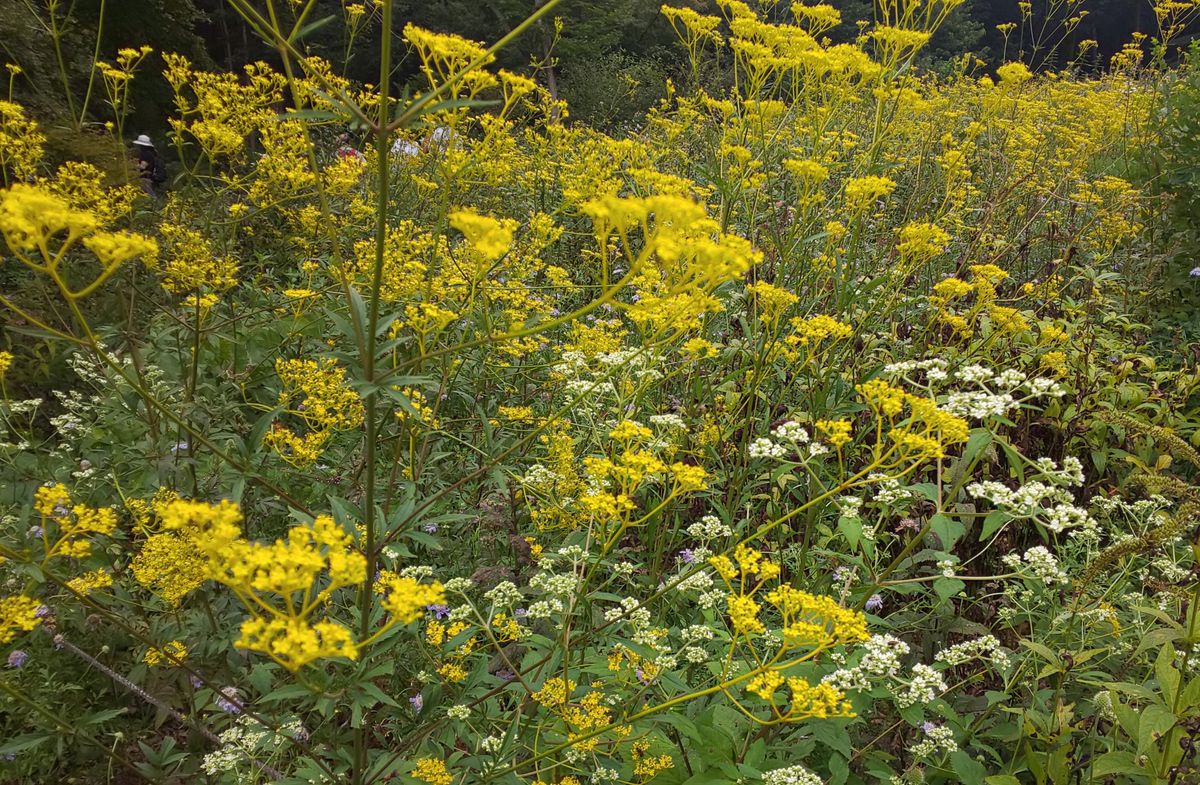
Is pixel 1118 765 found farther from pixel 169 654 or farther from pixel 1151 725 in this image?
pixel 169 654

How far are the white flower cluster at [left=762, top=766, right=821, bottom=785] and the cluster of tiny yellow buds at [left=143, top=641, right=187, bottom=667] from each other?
1578 millimetres

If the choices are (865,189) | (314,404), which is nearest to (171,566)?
(314,404)

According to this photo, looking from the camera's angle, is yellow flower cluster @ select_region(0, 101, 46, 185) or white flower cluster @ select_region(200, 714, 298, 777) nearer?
white flower cluster @ select_region(200, 714, 298, 777)

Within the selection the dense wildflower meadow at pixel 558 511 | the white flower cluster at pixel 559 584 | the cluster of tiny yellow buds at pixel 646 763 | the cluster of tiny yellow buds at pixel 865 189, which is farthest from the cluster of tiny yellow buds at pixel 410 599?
the cluster of tiny yellow buds at pixel 865 189

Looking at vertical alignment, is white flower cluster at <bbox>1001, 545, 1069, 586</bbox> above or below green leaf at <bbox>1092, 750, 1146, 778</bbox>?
above

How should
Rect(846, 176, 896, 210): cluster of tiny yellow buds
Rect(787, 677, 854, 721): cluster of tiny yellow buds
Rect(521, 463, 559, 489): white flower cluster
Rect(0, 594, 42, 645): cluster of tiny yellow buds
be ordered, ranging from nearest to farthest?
Rect(787, 677, 854, 721): cluster of tiny yellow buds, Rect(0, 594, 42, 645): cluster of tiny yellow buds, Rect(521, 463, 559, 489): white flower cluster, Rect(846, 176, 896, 210): cluster of tiny yellow buds

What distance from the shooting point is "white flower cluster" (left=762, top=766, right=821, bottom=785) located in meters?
1.67

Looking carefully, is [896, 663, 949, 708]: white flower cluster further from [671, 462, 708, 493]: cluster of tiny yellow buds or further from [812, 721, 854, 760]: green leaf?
[671, 462, 708, 493]: cluster of tiny yellow buds

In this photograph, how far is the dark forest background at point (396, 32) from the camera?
567 cm

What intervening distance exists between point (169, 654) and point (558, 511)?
1.15 metres

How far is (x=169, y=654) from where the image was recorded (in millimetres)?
1754

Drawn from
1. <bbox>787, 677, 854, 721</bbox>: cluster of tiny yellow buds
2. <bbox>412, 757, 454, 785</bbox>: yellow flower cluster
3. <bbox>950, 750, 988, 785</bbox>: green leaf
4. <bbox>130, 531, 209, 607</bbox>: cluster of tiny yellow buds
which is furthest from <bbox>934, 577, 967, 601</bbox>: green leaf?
<bbox>130, 531, 209, 607</bbox>: cluster of tiny yellow buds

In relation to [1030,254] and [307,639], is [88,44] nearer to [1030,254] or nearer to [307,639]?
[307,639]

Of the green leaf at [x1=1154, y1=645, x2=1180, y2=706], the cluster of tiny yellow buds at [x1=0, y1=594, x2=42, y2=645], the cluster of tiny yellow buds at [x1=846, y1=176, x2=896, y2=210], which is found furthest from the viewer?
the cluster of tiny yellow buds at [x1=846, y1=176, x2=896, y2=210]
